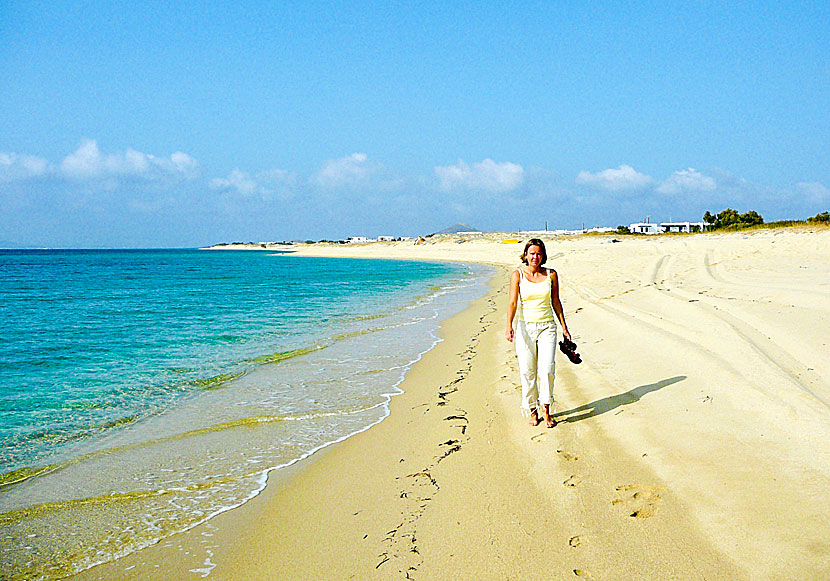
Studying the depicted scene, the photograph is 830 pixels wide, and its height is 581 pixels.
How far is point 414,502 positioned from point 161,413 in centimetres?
470

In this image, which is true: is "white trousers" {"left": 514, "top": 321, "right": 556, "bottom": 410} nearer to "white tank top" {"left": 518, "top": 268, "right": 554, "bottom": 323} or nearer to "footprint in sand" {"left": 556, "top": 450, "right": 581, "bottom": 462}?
"white tank top" {"left": 518, "top": 268, "right": 554, "bottom": 323}

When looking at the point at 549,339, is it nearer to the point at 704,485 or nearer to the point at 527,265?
the point at 527,265

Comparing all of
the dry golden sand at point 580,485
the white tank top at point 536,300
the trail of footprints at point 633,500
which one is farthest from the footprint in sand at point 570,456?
the white tank top at point 536,300

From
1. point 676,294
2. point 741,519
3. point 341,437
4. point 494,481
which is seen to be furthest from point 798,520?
point 676,294

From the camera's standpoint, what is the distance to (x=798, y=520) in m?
3.47

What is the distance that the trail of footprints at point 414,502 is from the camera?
3545 millimetres

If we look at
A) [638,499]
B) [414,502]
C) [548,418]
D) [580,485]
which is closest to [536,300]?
[548,418]

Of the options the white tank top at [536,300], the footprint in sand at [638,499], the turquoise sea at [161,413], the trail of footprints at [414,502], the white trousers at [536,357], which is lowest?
the turquoise sea at [161,413]

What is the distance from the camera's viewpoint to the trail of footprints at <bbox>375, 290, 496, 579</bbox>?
354 cm

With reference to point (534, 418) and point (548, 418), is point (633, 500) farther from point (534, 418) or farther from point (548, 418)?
point (534, 418)

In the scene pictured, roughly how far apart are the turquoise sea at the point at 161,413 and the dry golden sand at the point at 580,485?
1.75 feet

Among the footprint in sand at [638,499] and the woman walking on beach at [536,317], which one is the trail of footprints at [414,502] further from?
the footprint in sand at [638,499]

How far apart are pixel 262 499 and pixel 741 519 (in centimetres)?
355

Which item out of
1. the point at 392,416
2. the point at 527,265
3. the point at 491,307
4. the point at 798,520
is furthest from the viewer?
the point at 491,307
